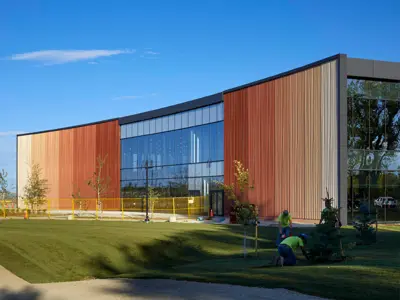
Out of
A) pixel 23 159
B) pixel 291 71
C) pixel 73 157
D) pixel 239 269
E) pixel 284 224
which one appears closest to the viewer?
pixel 239 269

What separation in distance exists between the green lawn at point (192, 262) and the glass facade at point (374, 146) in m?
8.05

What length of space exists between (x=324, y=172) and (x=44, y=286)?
1043 inches

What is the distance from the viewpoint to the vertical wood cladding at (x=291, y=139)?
3750cm

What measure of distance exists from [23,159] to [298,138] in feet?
166

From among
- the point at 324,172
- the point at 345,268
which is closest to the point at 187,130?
the point at 324,172

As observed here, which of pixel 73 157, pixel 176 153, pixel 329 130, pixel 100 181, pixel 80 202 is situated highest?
pixel 329 130

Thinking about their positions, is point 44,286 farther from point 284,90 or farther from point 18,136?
point 18,136

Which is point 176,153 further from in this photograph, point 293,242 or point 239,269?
point 293,242

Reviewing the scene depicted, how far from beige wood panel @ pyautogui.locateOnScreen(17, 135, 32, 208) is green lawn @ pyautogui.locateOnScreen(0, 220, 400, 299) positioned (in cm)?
5381

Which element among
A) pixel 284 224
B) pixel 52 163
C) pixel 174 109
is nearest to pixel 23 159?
pixel 52 163

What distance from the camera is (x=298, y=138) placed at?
1565 inches

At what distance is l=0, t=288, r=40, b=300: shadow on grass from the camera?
487 inches

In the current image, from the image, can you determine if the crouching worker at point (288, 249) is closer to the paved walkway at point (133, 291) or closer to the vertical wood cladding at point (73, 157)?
the paved walkway at point (133, 291)

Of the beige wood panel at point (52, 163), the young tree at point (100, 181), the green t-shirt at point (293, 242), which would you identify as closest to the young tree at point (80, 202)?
the young tree at point (100, 181)
